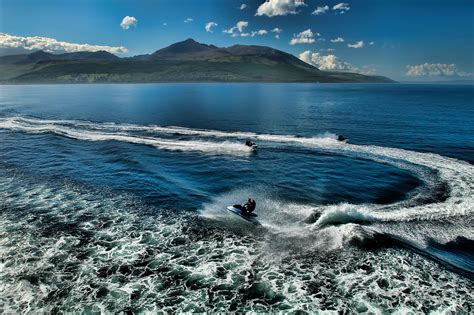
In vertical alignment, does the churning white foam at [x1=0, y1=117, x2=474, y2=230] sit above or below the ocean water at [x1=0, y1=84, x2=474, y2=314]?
above

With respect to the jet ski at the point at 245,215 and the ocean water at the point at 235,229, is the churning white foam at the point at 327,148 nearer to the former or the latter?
the ocean water at the point at 235,229

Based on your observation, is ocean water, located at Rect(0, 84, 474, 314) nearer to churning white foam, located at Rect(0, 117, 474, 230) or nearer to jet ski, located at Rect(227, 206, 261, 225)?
churning white foam, located at Rect(0, 117, 474, 230)

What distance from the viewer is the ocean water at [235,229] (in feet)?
82.6

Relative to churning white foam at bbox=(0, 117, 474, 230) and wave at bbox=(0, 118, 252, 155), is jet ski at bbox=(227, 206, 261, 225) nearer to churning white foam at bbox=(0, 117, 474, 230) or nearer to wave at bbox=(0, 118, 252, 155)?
churning white foam at bbox=(0, 117, 474, 230)

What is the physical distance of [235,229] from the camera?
117 feet

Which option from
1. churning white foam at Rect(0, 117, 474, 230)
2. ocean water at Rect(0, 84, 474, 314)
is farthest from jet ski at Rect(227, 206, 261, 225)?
churning white foam at Rect(0, 117, 474, 230)

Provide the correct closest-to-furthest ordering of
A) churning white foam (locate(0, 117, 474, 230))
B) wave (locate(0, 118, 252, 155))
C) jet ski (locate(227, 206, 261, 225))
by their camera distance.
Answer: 1. jet ski (locate(227, 206, 261, 225))
2. churning white foam (locate(0, 117, 474, 230))
3. wave (locate(0, 118, 252, 155))

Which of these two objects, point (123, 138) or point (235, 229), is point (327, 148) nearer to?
point (235, 229)

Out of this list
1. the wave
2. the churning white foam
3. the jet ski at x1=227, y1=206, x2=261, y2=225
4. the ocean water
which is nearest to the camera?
the ocean water

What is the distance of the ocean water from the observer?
991 inches

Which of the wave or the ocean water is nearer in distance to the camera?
the ocean water

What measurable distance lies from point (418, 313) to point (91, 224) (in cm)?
3324

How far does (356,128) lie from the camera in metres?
99.1

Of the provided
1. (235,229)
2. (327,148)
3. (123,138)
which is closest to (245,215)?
(235,229)
